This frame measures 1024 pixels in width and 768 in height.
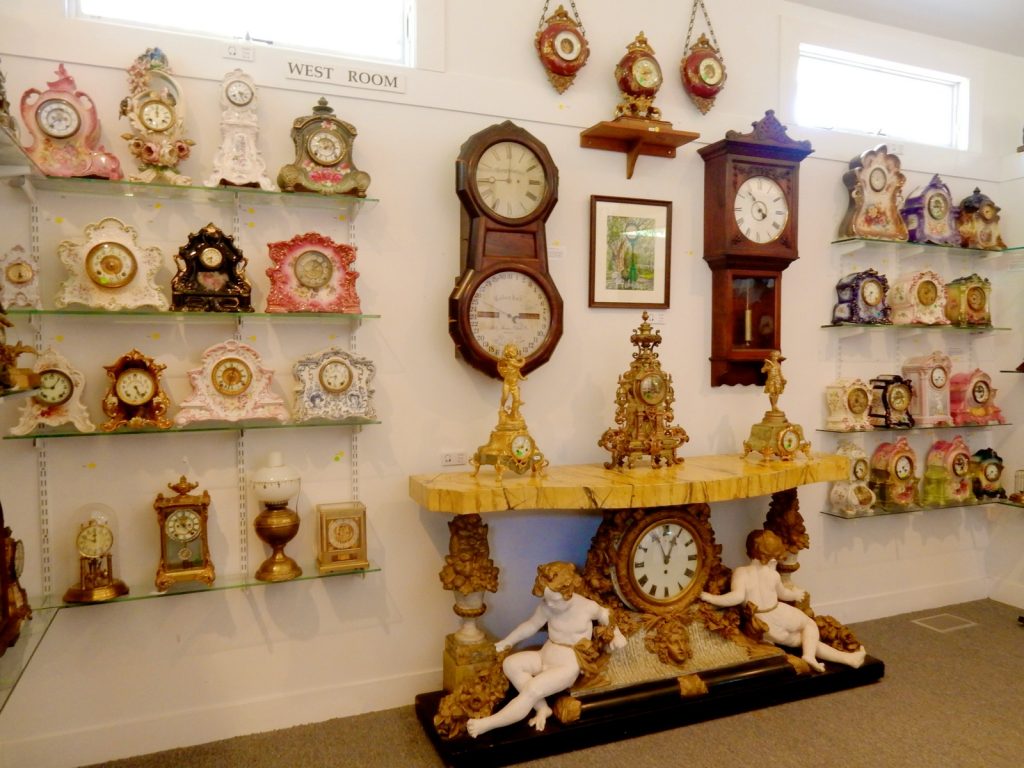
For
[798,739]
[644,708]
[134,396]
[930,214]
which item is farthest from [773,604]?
[134,396]

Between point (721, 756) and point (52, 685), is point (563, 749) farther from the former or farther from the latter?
point (52, 685)

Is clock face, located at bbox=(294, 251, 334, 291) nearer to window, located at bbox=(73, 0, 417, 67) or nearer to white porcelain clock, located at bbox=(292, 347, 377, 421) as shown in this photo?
white porcelain clock, located at bbox=(292, 347, 377, 421)

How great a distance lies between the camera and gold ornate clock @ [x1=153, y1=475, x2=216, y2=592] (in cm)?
255

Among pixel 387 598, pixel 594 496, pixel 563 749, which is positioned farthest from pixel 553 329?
pixel 563 749

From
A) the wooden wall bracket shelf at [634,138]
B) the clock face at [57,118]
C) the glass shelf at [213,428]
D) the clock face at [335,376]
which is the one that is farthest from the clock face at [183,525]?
the wooden wall bracket shelf at [634,138]

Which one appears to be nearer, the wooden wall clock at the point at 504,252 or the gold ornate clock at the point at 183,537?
the gold ornate clock at the point at 183,537

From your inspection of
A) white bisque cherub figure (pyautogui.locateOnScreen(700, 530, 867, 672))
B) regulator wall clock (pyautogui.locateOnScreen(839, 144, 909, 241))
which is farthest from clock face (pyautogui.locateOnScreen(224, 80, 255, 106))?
regulator wall clock (pyautogui.locateOnScreen(839, 144, 909, 241))

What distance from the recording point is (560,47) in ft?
10.2

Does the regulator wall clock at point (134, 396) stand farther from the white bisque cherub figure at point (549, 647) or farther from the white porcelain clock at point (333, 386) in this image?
the white bisque cherub figure at point (549, 647)

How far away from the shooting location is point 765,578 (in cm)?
319

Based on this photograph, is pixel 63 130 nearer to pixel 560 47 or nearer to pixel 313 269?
pixel 313 269

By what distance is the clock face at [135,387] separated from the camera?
8.12 feet

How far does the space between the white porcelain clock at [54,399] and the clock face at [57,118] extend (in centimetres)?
73

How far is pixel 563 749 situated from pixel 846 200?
3064mm
